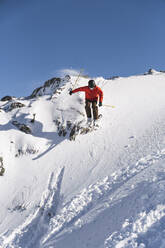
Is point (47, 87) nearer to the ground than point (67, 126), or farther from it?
farther from it

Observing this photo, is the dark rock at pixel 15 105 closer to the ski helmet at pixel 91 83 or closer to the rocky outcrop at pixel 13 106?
the rocky outcrop at pixel 13 106

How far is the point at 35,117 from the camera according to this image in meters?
14.0

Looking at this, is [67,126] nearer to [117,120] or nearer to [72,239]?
[117,120]

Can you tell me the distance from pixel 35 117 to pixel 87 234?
10.2 metres

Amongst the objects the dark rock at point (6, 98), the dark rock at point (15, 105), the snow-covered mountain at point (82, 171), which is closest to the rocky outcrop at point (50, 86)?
the snow-covered mountain at point (82, 171)

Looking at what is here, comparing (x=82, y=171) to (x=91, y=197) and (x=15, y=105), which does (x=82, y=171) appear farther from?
(x=15, y=105)

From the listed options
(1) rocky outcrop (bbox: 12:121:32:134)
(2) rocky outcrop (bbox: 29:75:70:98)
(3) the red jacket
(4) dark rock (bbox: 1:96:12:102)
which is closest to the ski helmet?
(3) the red jacket

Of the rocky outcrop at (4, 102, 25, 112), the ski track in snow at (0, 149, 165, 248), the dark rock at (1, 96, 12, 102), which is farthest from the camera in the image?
the dark rock at (1, 96, 12, 102)

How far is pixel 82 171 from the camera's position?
9164mm

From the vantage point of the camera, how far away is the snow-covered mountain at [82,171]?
5.20 meters

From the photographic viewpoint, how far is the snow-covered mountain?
5.20 m

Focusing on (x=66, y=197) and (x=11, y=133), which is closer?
(x=66, y=197)

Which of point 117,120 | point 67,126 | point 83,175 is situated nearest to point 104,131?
point 117,120

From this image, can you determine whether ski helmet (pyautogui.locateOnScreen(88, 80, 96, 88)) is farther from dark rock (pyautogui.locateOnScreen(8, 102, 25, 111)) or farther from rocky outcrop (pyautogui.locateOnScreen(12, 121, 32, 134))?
dark rock (pyautogui.locateOnScreen(8, 102, 25, 111))
